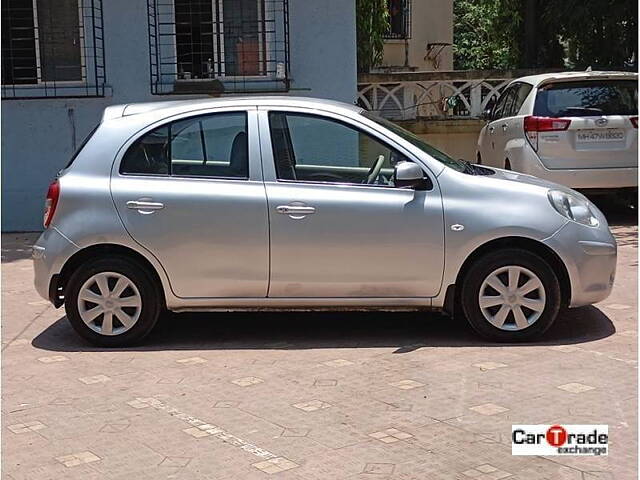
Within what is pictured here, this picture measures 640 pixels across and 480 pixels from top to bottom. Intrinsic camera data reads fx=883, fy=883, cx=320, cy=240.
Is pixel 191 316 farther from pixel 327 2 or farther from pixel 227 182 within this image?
pixel 327 2

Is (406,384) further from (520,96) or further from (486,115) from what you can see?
(486,115)

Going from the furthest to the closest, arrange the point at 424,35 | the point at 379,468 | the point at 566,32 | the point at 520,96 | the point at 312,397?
the point at 424,35 → the point at 566,32 → the point at 520,96 → the point at 312,397 → the point at 379,468

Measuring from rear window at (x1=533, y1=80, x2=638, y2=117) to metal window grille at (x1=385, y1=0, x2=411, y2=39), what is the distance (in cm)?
1255

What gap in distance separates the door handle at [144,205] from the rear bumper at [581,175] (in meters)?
5.59

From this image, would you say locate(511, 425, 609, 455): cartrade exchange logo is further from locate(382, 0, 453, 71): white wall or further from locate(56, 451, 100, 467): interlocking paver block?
locate(382, 0, 453, 71): white wall

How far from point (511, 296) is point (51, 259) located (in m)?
3.21

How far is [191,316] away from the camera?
7.28 m

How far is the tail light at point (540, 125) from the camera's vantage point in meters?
10.2

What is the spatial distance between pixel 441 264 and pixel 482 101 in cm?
830

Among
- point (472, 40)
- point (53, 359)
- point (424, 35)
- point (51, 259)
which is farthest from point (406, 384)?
point (472, 40)

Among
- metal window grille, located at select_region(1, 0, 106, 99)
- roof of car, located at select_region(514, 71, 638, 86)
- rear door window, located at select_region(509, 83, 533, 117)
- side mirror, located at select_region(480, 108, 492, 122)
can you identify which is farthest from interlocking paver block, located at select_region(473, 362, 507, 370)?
metal window grille, located at select_region(1, 0, 106, 99)

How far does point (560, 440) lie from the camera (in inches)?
176

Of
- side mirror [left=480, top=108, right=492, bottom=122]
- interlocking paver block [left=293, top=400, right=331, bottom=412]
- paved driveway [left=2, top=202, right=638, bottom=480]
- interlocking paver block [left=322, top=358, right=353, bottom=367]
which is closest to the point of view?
paved driveway [left=2, top=202, right=638, bottom=480]

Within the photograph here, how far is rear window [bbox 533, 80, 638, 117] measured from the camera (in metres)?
10.3
